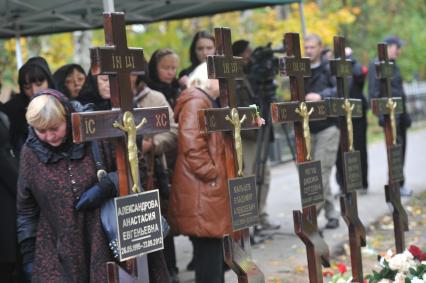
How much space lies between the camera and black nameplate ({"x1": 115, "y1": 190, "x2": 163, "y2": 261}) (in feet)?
11.9

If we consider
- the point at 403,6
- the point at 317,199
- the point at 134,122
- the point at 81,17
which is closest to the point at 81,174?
the point at 134,122

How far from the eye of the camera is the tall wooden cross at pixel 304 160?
16.2ft

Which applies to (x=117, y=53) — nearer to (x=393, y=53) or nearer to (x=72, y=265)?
(x=72, y=265)

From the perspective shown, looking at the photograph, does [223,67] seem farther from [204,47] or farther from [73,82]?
[204,47]

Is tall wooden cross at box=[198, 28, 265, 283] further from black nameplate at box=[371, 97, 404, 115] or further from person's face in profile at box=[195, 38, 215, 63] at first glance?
person's face in profile at box=[195, 38, 215, 63]

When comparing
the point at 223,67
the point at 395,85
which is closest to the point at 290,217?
the point at 395,85

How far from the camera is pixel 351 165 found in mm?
5578

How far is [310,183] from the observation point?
5.04 metres

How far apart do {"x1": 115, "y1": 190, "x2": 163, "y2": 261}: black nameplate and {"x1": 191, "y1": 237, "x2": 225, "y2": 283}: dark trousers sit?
5.51 feet

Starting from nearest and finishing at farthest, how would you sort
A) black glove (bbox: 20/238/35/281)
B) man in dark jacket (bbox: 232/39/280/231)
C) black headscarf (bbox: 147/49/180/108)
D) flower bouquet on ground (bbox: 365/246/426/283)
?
black glove (bbox: 20/238/35/281) → flower bouquet on ground (bbox: 365/246/426/283) → black headscarf (bbox: 147/49/180/108) → man in dark jacket (bbox: 232/39/280/231)

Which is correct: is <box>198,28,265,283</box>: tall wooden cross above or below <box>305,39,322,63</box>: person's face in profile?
below

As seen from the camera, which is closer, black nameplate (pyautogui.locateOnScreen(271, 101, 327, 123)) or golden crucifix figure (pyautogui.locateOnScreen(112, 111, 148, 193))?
golden crucifix figure (pyautogui.locateOnScreen(112, 111, 148, 193))

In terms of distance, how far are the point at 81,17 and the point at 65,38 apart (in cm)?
763

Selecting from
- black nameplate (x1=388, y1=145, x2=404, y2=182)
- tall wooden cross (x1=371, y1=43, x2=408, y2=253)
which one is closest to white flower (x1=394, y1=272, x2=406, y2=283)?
tall wooden cross (x1=371, y1=43, x2=408, y2=253)
